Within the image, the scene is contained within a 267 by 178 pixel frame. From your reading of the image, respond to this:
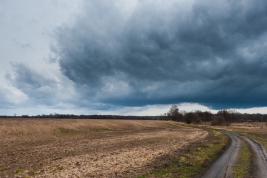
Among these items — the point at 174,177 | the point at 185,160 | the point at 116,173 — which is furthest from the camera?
the point at 185,160

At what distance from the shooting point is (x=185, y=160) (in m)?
18.8

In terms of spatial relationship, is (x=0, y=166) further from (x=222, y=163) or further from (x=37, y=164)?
(x=222, y=163)

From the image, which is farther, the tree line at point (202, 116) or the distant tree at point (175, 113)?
the distant tree at point (175, 113)

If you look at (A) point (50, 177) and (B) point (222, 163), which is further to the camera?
Result: (B) point (222, 163)

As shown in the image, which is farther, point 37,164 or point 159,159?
point 159,159

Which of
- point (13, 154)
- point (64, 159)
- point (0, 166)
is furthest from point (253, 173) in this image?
point (13, 154)

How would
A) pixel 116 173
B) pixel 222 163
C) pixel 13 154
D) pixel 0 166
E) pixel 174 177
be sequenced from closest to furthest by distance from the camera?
pixel 174 177 → pixel 116 173 → pixel 0 166 → pixel 222 163 → pixel 13 154

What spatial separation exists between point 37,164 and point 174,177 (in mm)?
11561

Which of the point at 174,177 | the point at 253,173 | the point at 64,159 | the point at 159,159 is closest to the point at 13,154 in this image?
the point at 64,159

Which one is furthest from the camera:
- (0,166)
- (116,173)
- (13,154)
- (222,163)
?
(13,154)

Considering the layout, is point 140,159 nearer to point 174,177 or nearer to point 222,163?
point 174,177

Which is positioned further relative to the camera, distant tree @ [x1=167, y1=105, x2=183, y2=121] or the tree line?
distant tree @ [x1=167, y1=105, x2=183, y2=121]

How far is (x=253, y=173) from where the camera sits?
46.1ft

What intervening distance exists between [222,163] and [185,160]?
3.22 metres
